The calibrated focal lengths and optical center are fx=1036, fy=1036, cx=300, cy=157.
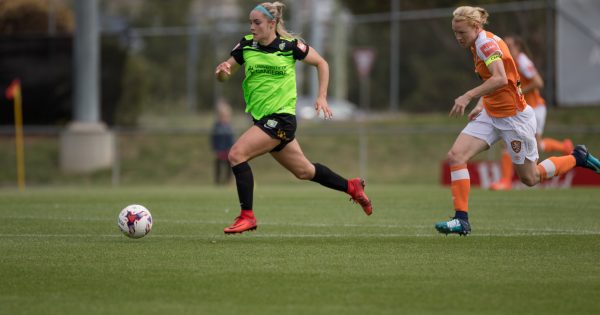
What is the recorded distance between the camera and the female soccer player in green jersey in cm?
963

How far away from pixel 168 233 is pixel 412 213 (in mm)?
3648

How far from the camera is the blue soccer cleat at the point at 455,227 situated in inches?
364

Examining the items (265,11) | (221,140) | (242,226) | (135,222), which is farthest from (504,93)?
(221,140)

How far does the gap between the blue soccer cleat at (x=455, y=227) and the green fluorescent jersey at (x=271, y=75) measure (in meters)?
1.81

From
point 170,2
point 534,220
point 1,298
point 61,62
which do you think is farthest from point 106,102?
point 1,298

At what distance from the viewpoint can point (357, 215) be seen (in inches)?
490

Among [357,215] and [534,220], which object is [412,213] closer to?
[357,215]

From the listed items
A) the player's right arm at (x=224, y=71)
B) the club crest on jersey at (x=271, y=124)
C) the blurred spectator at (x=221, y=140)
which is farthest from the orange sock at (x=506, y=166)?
the blurred spectator at (x=221, y=140)

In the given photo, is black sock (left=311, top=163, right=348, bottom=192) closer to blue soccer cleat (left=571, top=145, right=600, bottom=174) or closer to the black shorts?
the black shorts

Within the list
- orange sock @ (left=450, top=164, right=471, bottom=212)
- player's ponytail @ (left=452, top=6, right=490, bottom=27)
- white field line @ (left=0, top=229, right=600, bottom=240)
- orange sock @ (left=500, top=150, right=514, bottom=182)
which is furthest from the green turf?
orange sock @ (left=500, top=150, right=514, bottom=182)

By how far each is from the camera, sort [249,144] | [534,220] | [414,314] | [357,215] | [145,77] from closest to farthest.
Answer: [414,314]
[249,144]
[534,220]
[357,215]
[145,77]

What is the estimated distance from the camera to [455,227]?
30.5 feet

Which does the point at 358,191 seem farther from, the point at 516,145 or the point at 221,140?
the point at 221,140

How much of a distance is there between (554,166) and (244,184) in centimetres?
317
